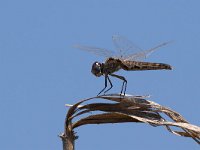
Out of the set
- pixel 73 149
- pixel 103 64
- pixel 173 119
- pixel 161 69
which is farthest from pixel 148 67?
pixel 73 149

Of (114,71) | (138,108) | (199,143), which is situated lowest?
(199,143)

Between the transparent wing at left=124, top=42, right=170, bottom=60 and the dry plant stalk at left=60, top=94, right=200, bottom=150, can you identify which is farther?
the transparent wing at left=124, top=42, right=170, bottom=60

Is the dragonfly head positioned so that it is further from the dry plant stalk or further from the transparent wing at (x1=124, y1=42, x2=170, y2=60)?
the dry plant stalk

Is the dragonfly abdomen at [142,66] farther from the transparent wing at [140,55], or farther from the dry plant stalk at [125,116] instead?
the dry plant stalk at [125,116]

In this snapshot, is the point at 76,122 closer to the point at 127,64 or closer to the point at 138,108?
the point at 138,108

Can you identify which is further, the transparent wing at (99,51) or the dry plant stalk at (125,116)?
the transparent wing at (99,51)

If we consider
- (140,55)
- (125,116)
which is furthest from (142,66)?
(125,116)

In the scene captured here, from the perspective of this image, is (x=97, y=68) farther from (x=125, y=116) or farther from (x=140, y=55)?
(x=125, y=116)
